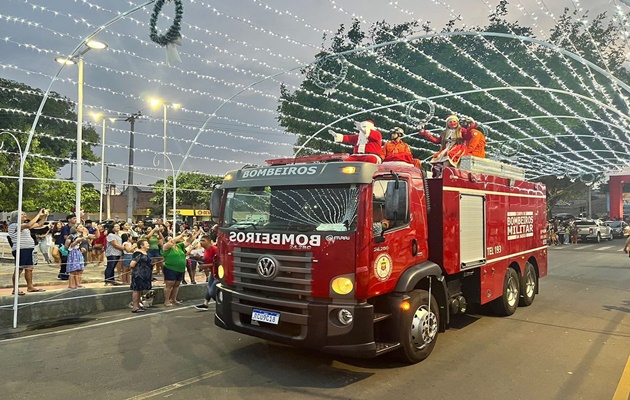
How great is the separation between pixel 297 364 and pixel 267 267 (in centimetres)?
128

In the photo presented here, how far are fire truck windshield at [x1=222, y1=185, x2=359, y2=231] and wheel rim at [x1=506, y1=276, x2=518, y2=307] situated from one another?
4.50m

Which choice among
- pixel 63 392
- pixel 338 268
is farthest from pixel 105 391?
pixel 338 268

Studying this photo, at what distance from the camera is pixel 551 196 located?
44812mm

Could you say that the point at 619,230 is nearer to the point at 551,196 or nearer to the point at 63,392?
the point at 551,196

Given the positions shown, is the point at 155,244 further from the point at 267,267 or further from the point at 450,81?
the point at 450,81

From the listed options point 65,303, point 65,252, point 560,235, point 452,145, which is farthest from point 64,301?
point 560,235

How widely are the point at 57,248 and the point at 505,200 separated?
1256 centimetres

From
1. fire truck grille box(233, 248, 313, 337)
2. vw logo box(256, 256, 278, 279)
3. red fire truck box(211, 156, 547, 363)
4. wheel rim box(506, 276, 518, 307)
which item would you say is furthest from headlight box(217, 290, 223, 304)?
wheel rim box(506, 276, 518, 307)

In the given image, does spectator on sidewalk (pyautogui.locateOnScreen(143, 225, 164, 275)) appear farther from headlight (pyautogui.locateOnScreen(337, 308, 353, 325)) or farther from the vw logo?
headlight (pyautogui.locateOnScreen(337, 308, 353, 325))

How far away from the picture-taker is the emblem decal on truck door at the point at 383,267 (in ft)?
16.1

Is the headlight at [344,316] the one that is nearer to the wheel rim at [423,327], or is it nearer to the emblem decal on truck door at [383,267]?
the emblem decal on truck door at [383,267]

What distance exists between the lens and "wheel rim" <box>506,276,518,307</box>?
795cm

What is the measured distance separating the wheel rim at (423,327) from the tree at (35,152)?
21.6 metres

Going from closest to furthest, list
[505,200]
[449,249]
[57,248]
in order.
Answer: [449,249]
[505,200]
[57,248]
